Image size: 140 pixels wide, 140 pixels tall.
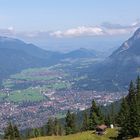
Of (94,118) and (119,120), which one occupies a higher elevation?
(94,118)

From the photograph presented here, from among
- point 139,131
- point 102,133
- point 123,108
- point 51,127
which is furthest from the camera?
point 51,127

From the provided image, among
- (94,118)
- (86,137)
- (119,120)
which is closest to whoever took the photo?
(86,137)

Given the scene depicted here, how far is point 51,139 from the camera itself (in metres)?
123

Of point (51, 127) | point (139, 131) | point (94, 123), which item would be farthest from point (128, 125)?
point (51, 127)

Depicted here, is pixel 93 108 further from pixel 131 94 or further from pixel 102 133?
pixel 102 133

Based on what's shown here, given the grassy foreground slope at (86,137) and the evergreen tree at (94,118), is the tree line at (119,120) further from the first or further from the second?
the grassy foreground slope at (86,137)

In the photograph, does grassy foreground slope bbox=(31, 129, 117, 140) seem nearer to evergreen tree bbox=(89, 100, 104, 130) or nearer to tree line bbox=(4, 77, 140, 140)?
tree line bbox=(4, 77, 140, 140)

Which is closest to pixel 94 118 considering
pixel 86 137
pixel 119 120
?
pixel 119 120

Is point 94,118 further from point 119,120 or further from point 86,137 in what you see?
point 86,137

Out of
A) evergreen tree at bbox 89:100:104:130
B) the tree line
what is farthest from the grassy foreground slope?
evergreen tree at bbox 89:100:104:130

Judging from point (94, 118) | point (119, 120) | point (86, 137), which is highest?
point (94, 118)

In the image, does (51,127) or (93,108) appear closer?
(93,108)

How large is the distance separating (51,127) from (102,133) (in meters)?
52.2

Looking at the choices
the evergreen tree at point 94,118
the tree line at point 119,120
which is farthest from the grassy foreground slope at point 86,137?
the evergreen tree at point 94,118
